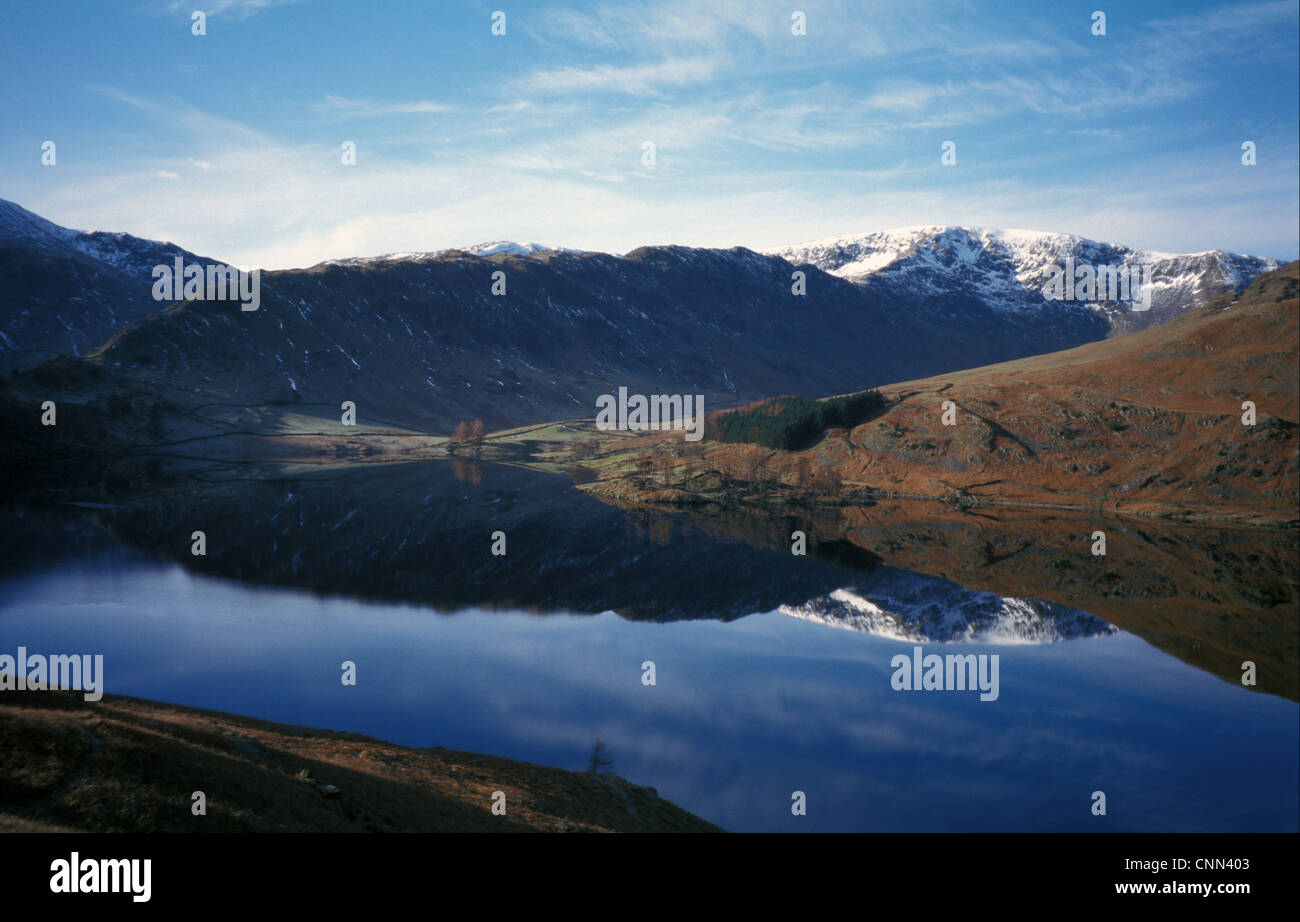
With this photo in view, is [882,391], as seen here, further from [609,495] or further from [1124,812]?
[1124,812]

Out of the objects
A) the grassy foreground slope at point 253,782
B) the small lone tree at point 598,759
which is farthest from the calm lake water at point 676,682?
the grassy foreground slope at point 253,782

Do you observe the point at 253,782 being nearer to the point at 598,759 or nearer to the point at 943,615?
the point at 598,759

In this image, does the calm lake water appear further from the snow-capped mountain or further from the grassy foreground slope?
the grassy foreground slope

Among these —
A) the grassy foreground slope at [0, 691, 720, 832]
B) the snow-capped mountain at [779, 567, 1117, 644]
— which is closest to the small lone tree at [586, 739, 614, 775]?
the grassy foreground slope at [0, 691, 720, 832]

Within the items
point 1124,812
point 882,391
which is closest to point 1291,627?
point 1124,812

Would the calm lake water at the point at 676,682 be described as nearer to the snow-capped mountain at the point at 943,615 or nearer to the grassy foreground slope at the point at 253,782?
the snow-capped mountain at the point at 943,615
